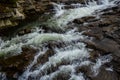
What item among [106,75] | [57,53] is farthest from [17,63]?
[106,75]

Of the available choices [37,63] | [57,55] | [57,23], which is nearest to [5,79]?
[37,63]

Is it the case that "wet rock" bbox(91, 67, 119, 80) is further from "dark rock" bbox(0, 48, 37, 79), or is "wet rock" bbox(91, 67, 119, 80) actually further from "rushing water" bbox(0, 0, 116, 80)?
"dark rock" bbox(0, 48, 37, 79)

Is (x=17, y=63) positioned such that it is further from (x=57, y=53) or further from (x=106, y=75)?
(x=106, y=75)

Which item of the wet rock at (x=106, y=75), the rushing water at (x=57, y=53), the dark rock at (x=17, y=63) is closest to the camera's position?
the wet rock at (x=106, y=75)

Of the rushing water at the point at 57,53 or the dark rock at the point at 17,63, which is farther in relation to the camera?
the dark rock at the point at 17,63

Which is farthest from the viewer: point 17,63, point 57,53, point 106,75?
point 57,53

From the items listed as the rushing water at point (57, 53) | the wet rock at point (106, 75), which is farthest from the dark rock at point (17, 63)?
the wet rock at point (106, 75)

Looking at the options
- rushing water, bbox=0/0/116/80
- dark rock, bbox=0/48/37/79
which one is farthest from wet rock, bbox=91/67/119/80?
dark rock, bbox=0/48/37/79

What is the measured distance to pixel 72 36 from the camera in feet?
32.7

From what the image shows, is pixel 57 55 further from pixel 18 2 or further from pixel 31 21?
pixel 18 2

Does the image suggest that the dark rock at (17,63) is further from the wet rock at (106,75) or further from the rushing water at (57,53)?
the wet rock at (106,75)

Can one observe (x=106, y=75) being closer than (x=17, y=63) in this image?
Yes

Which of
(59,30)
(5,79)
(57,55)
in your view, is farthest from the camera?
(59,30)

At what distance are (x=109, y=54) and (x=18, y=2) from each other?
929 cm
